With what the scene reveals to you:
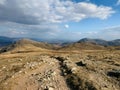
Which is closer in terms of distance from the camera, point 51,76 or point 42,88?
point 42,88

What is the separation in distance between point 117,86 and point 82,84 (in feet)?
15.0

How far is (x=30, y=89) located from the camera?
1139 inches

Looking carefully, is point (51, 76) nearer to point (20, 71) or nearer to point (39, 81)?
point (39, 81)

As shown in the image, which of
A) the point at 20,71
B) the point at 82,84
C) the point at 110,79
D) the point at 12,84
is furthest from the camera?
the point at 20,71

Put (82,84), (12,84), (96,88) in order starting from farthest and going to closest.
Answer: (12,84)
(82,84)
(96,88)

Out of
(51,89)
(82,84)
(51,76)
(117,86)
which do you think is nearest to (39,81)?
(51,76)

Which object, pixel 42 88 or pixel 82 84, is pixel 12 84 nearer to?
pixel 42 88

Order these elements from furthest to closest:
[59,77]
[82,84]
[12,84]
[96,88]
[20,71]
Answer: [20,71], [59,77], [12,84], [82,84], [96,88]

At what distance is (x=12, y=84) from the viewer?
31281 millimetres

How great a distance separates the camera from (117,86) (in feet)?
85.6

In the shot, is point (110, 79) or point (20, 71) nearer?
point (110, 79)

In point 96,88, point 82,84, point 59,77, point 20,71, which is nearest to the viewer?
point 96,88

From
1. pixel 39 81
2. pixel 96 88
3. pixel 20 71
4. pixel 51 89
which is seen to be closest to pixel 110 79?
pixel 96 88

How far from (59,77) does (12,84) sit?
7793mm
